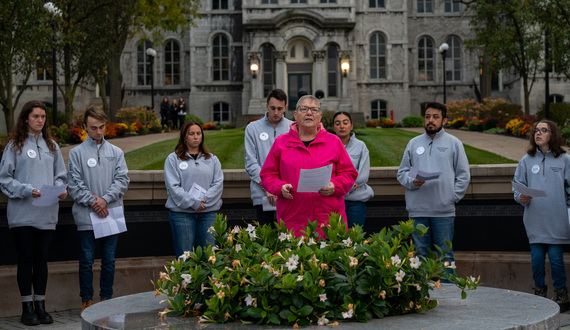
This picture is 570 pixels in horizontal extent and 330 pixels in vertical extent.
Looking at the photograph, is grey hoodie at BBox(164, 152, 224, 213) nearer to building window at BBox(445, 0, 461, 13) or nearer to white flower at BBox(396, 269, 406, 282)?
white flower at BBox(396, 269, 406, 282)

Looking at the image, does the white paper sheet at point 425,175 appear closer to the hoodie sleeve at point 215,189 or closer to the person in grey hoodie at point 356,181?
the person in grey hoodie at point 356,181

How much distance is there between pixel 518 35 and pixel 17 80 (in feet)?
91.2

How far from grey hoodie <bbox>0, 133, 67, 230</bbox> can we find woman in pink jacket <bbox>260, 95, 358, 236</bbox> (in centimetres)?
291

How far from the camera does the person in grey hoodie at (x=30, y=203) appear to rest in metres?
8.00

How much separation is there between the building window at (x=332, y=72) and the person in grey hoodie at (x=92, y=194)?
37.3m

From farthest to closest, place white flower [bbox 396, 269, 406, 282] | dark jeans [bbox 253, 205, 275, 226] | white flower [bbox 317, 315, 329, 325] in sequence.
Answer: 1. dark jeans [bbox 253, 205, 275, 226]
2. white flower [bbox 396, 269, 406, 282]
3. white flower [bbox 317, 315, 329, 325]

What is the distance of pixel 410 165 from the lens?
27.8ft

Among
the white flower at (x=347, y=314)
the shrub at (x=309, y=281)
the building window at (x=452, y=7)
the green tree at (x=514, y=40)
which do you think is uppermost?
the building window at (x=452, y=7)

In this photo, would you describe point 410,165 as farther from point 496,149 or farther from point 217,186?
point 496,149

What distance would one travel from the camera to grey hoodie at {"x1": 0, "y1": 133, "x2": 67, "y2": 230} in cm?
797

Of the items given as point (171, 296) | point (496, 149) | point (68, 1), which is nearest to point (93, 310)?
point (171, 296)

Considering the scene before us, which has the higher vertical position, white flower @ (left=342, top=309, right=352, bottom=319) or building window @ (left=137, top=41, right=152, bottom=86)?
building window @ (left=137, top=41, right=152, bottom=86)

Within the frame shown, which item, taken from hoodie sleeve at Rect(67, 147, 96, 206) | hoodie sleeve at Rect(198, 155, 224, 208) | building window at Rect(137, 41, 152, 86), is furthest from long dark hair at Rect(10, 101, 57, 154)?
building window at Rect(137, 41, 152, 86)

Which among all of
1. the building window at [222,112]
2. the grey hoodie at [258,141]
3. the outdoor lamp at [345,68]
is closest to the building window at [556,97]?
the outdoor lamp at [345,68]
